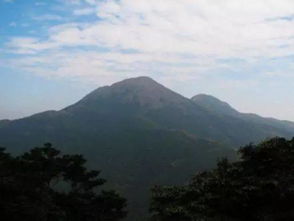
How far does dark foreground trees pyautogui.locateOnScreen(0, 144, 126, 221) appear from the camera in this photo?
107 ft

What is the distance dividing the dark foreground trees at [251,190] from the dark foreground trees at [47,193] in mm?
11589

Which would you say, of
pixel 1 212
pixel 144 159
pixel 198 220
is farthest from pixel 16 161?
pixel 144 159

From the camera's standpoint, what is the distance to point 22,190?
3388 centimetres

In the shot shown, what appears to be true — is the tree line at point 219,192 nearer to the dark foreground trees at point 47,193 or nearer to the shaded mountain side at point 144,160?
the dark foreground trees at point 47,193

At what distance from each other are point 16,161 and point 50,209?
6.48 m

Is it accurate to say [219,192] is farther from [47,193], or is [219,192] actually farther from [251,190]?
[47,193]

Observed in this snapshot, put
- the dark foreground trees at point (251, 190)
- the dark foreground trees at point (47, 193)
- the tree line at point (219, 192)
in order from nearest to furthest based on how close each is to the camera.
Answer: the dark foreground trees at point (251, 190) < the tree line at point (219, 192) < the dark foreground trees at point (47, 193)

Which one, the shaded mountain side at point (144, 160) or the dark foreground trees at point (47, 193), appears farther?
the shaded mountain side at point (144, 160)

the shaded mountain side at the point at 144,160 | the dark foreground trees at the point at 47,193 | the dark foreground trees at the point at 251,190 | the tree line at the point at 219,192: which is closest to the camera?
the dark foreground trees at the point at 251,190

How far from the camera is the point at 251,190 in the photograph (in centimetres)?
2561

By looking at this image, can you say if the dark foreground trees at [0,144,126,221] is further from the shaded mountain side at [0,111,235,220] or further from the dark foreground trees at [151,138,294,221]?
the shaded mountain side at [0,111,235,220]

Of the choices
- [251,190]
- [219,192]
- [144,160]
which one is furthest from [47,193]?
[144,160]

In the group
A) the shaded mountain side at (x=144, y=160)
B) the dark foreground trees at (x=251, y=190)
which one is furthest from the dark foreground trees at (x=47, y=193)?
the shaded mountain side at (x=144, y=160)

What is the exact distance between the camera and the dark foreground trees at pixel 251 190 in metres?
25.1
